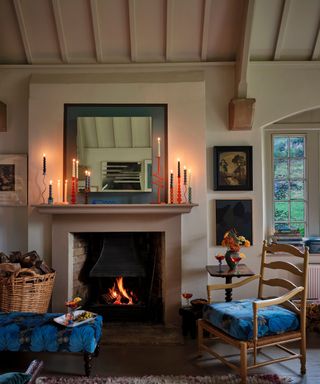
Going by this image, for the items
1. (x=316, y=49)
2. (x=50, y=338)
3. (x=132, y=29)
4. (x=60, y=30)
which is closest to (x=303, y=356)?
(x=50, y=338)

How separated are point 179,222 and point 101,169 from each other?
40.5 inches

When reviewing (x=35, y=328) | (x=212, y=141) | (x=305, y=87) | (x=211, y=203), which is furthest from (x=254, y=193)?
(x=35, y=328)

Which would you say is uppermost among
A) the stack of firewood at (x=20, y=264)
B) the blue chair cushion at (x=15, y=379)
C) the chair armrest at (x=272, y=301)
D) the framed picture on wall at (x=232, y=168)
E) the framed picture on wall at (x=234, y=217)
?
the framed picture on wall at (x=232, y=168)

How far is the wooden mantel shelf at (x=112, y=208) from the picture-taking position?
3.75 m

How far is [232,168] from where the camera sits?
13.6 ft

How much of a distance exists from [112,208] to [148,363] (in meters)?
1.50

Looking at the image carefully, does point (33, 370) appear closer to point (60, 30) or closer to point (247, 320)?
point (247, 320)

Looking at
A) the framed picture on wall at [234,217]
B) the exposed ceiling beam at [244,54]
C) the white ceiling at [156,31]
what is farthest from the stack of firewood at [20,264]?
the exposed ceiling beam at [244,54]

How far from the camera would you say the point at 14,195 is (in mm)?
4168

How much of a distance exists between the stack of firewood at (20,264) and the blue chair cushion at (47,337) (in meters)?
0.75

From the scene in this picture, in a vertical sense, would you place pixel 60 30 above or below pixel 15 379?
above

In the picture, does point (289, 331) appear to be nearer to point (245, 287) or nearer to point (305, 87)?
point (245, 287)

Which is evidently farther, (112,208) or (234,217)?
(234,217)

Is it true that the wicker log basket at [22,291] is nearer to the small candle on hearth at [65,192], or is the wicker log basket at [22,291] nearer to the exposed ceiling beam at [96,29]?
the small candle on hearth at [65,192]
